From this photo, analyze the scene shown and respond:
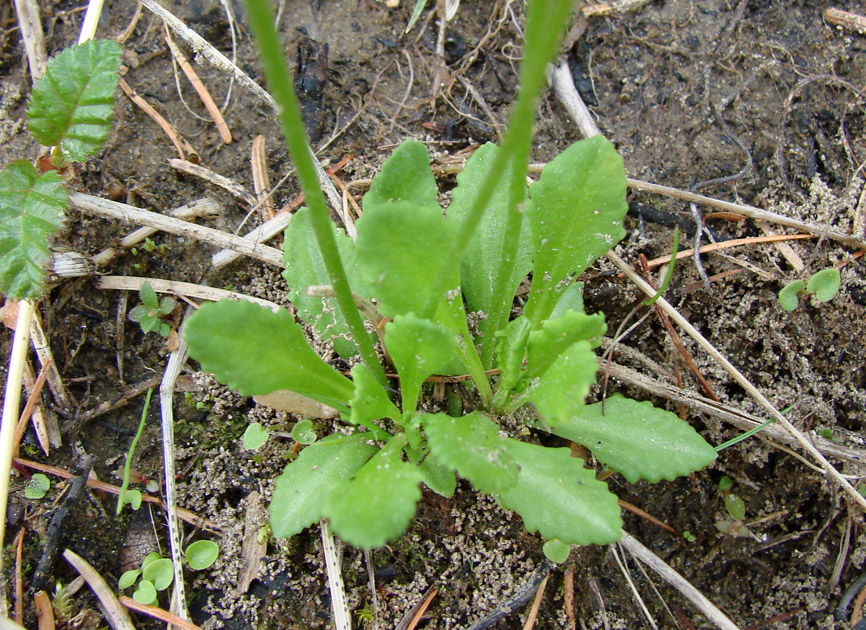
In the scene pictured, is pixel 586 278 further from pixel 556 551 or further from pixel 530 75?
pixel 530 75

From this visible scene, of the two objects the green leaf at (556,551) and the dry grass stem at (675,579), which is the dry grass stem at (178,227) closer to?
the green leaf at (556,551)

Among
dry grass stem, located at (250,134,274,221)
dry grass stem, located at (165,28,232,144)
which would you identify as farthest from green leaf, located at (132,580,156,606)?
dry grass stem, located at (165,28,232,144)

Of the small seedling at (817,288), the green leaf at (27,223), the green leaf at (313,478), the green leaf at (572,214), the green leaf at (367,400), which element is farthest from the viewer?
the small seedling at (817,288)

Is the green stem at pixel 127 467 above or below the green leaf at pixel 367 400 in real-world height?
below

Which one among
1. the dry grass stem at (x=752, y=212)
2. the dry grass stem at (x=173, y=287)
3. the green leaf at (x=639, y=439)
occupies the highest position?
the dry grass stem at (x=752, y=212)

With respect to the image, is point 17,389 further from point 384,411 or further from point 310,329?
point 384,411

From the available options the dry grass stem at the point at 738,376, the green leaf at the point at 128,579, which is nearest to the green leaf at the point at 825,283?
the dry grass stem at the point at 738,376

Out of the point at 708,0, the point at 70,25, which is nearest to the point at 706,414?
the point at 708,0
